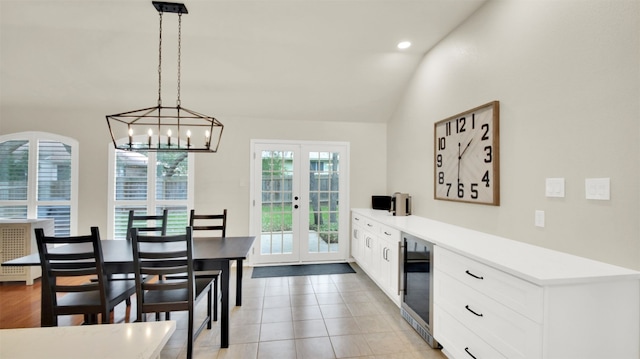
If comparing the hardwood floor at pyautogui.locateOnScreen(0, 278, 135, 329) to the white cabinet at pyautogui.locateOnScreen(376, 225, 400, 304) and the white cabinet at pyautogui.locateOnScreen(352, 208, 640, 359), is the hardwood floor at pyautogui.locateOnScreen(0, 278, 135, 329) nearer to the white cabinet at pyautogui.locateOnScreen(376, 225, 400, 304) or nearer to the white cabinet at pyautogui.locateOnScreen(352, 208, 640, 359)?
the white cabinet at pyautogui.locateOnScreen(376, 225, 400, 304)

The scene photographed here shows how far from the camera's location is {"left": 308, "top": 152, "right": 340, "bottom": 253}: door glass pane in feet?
15.7

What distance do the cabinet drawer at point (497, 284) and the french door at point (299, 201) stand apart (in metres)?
2.73

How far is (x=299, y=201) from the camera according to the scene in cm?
472

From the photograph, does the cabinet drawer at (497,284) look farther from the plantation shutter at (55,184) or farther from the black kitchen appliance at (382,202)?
the plantation shutter at (55,184)

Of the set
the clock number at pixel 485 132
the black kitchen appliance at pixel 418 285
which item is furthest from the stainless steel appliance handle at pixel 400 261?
the clock number at pixel 485 132

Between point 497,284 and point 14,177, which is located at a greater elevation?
point 14,177

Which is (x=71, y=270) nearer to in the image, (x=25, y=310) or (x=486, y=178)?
(x=25, y=310)

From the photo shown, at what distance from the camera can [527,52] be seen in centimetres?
215

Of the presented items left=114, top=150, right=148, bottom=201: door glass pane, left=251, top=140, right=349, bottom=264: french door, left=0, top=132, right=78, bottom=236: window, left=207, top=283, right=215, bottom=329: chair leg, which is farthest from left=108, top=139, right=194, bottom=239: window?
left=207, top=283, right=215, bottom=329: chair leg

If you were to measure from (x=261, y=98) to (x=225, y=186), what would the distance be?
57.9 inches

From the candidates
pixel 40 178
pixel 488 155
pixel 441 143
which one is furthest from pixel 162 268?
pixel 40 178

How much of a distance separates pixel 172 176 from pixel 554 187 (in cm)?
457

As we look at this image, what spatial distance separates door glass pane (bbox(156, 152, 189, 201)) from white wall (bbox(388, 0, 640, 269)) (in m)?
3.77

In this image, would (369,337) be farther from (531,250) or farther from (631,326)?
(631,326)
